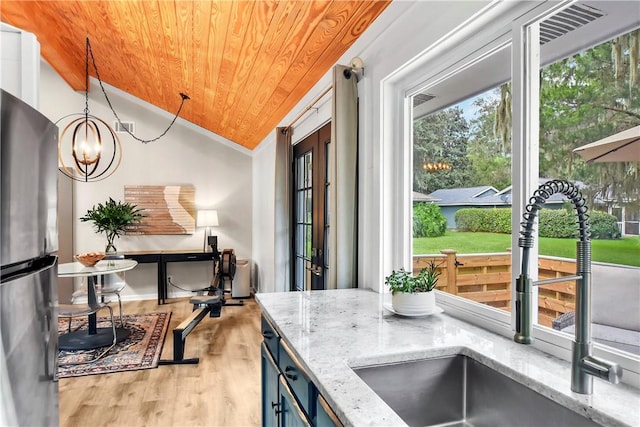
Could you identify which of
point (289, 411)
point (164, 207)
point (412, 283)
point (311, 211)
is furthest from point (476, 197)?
point (164, 207)

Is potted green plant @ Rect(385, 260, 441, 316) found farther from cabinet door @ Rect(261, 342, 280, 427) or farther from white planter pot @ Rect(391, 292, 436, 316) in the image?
cabinet door @ Rect(261, 342, 280, 427)

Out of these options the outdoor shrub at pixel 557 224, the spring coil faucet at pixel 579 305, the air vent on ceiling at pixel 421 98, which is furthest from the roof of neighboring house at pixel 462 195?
the spring coil faucet at pixel 579 305

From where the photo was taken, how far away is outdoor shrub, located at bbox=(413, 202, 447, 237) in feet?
5.79

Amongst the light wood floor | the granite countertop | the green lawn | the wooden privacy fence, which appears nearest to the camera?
the granite countertop

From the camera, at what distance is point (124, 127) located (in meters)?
5.66

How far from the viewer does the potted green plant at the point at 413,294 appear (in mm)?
1436

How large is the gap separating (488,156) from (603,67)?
19.3 inches

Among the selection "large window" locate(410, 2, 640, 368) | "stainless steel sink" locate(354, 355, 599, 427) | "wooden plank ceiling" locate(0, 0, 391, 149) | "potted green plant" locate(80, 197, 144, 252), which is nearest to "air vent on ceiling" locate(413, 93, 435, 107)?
"large window" locate(410, 2, 640, 368)

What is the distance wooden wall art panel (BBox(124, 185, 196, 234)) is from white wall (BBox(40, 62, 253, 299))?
0.30 feet

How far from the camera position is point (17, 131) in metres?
0.88

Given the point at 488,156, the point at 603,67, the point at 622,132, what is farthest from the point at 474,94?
the point at 622,132

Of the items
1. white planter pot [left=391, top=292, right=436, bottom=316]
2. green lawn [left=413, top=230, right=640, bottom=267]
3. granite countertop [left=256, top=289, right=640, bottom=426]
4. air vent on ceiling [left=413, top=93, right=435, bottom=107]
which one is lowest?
granite countertop [left=256, top=289, right=640, bottom=426]

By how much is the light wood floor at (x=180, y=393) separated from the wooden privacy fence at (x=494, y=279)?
1.50 meters

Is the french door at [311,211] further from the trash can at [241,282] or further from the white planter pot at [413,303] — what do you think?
the trash can at [241,282]
